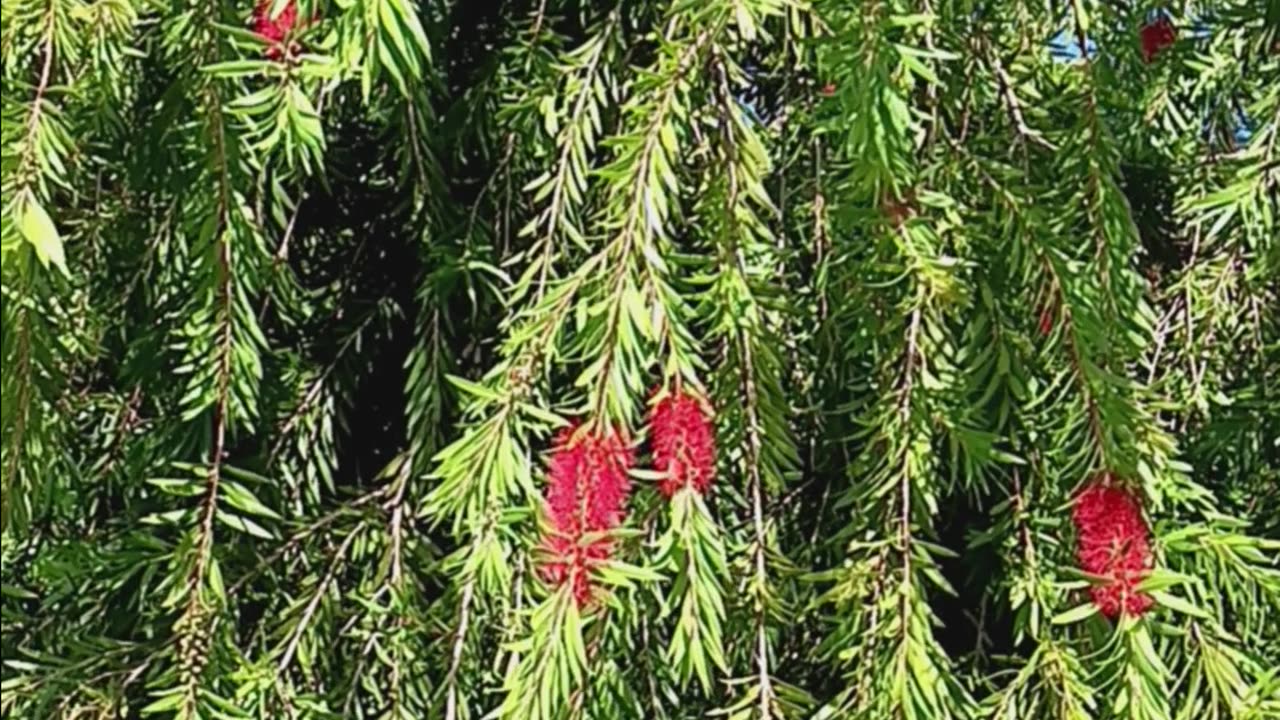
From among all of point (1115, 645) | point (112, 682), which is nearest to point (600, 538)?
point (1115, 645)

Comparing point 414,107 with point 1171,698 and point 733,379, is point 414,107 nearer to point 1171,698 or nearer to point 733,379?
point 733,379

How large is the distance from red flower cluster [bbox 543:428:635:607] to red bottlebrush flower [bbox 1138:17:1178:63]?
0.71m

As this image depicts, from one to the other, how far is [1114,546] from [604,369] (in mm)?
290

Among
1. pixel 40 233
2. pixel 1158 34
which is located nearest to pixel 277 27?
pixel 40 233

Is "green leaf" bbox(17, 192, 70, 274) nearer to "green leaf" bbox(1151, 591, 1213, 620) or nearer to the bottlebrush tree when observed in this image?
the bottlebrush tree

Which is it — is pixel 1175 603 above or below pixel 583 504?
below

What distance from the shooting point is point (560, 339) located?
85 cm

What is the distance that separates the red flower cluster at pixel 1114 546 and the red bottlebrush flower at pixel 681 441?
212 mm

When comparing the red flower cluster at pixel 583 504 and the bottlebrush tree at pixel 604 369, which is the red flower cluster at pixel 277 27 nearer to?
the bottlebrush tree at pixel 604 369

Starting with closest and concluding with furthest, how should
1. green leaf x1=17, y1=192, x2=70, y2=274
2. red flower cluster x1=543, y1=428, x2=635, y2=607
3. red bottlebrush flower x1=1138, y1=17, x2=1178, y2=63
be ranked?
green leaf x1=17, y1=192, x2=70, y2=274 < red flower cluster x1=543, y1=428, x2=635, y2=607 < red bottlebrush flower x1=1138, y1=17, x2=1178, y2=63

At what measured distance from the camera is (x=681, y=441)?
801 mm

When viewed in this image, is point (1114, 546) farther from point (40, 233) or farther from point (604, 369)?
point (40, 233)

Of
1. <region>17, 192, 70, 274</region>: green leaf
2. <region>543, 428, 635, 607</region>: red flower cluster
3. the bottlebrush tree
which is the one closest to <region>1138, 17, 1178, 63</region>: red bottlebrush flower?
the bottlebrush tree

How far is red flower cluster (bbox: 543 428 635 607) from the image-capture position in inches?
30.1
